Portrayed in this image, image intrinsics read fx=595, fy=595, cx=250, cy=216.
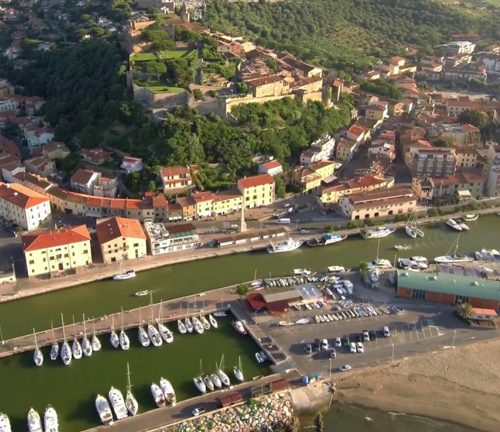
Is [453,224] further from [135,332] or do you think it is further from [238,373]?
[135,332]

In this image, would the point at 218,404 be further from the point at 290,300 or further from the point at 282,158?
the point at 282,158

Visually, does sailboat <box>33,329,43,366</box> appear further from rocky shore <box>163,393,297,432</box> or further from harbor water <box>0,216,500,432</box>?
rocky shore <box>163,393,297,432</box>

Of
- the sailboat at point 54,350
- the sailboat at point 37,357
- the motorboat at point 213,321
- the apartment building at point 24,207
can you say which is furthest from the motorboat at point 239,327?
the apartment building at point 24,207

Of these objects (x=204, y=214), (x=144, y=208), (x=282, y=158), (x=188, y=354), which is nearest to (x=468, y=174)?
(x=282, y=158)

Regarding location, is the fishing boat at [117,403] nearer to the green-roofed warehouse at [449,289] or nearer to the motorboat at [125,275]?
the motorboat at [125,275]

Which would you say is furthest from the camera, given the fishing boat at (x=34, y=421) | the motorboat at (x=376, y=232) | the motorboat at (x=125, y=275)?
the motorboat at (x=376, y=232)

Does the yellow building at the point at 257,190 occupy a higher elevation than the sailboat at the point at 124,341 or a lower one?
higher
